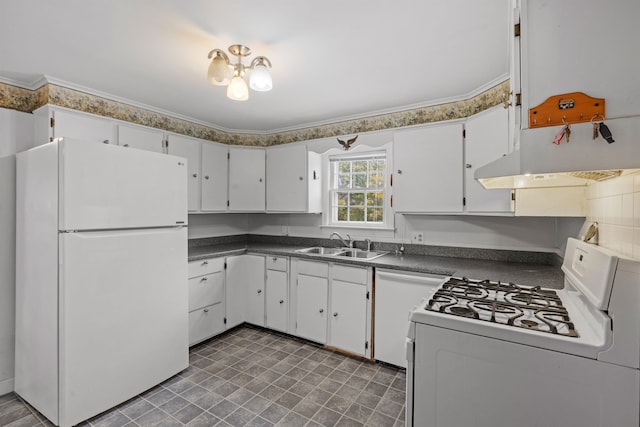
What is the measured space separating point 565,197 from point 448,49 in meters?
1.17

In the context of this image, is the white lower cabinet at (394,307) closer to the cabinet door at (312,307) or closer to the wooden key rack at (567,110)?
the cabinet door at (312,307)

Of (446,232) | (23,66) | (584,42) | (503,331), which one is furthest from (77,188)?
(446,232)

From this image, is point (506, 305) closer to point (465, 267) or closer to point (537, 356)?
point (537, 356)

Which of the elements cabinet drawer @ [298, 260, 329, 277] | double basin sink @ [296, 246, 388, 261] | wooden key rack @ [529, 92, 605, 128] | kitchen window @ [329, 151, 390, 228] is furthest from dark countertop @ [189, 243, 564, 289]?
wooden key rack @ [529, 92, 605, 128]

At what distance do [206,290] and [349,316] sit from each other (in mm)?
1388

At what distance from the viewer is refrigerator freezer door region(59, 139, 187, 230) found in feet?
5.76

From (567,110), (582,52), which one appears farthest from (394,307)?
(582,52)

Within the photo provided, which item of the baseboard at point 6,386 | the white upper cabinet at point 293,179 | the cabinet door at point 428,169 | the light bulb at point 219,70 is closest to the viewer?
the light bulb at point 219,70

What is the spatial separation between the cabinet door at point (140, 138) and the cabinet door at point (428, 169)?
7.61 feet

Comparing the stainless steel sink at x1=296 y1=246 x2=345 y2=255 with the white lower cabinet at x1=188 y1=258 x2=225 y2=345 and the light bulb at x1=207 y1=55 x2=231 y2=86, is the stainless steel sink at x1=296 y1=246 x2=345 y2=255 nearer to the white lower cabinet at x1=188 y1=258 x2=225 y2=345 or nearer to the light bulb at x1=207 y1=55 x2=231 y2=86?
the white lower cabinet at x1=188 y1=258 x2=225 y2=345

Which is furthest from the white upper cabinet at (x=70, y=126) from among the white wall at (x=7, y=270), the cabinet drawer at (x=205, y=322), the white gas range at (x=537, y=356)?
the white gas range at (x=537, y=356)

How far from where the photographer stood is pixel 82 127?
2496mm

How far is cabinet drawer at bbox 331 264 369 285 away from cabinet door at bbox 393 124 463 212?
2.15ft

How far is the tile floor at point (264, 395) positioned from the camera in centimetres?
186
